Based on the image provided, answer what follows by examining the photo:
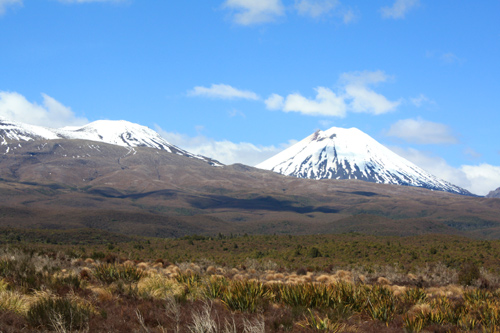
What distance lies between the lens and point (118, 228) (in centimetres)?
9744

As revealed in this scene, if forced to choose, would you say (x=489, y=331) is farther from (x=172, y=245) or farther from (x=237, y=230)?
(x=237, y=230)

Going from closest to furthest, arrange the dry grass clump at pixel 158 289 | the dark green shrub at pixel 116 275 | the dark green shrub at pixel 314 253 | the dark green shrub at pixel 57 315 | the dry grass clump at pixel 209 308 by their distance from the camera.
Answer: the dark green shrub at pixel 57 315, the dry grass clump at pixel 209 308, the dry grass clump at pixel 158 289, the dark green shrub at pixel 116 275, the dark green shrub at pixel 314 253

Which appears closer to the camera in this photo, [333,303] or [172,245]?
[333,303]

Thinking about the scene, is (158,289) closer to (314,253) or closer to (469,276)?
(469,276)

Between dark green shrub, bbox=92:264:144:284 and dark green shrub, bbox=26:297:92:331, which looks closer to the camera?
dark green shrub, bbox=26:297:92:331

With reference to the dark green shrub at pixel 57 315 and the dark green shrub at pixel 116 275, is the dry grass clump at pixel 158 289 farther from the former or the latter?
the dark green shrub at pixel 57 315

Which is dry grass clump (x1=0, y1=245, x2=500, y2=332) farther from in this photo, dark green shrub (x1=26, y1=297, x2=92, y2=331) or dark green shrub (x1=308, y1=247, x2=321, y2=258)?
dark green shrub (x1=308, y1=247, x2=321, y2=258)

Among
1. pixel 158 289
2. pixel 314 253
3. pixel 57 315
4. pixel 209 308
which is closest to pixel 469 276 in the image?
pixel 158 289

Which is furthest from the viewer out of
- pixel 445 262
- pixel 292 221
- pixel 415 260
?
pixel 292 221

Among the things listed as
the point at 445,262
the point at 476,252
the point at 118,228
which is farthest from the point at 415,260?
the point at 118,228

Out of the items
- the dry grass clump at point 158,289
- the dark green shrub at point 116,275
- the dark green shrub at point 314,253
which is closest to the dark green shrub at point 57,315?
the dry grass clump at point 158,289

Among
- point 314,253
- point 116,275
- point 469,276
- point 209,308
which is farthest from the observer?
point 314,253

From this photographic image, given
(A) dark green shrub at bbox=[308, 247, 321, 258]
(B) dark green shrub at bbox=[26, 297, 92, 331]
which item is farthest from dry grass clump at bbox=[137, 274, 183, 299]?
(A) dark green shrub at bbox=[308, 247, 321, 258]

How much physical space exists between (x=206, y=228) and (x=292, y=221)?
86.4ft
